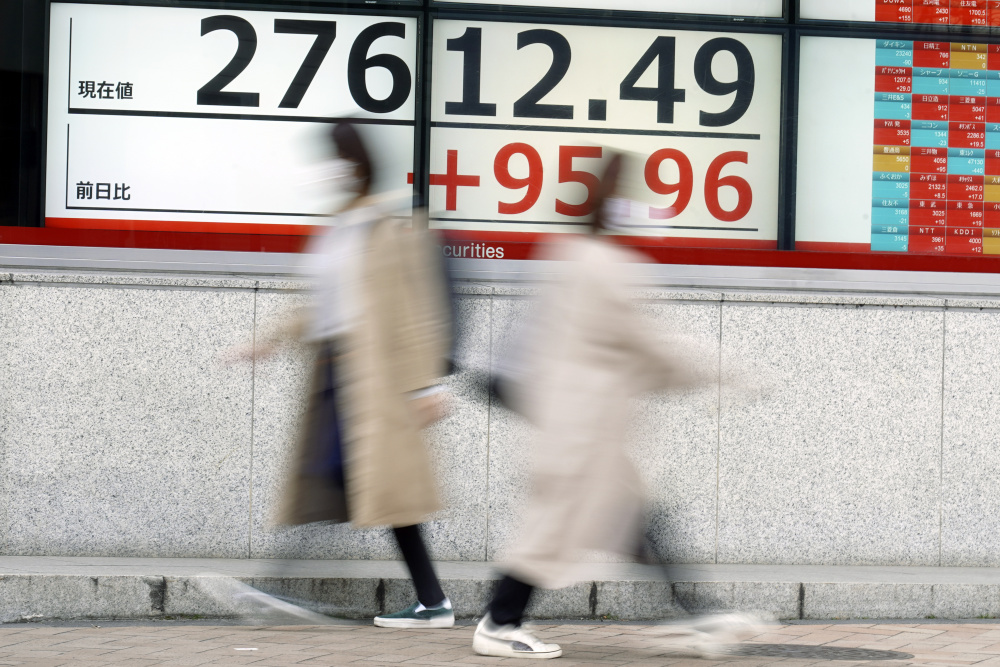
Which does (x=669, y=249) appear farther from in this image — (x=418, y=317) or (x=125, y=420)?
(x=125, y=420)

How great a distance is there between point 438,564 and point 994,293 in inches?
125

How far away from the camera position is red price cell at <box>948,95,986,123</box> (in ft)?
22.0

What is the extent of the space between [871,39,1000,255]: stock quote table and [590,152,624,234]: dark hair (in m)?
2.99

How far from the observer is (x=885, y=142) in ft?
22.0

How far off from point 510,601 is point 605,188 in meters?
1.45

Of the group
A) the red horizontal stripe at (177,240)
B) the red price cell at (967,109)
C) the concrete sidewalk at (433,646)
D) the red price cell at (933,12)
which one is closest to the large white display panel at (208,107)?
the red horizontal stripe at (177,240)

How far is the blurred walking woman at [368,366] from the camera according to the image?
177 inches

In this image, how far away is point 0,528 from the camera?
6000 millimetres

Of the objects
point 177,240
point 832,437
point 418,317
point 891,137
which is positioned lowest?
point 832,437

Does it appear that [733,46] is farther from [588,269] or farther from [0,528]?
[0,528]

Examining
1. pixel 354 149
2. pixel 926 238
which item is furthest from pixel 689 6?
pixel 354 149

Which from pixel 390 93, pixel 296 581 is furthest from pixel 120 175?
pixel 296 581

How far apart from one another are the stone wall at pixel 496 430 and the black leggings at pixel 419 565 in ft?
4.15

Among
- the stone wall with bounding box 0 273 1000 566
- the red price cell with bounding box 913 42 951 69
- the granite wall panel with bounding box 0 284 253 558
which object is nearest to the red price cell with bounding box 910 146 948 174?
the red price cell with bounding box 913 42 951 69
